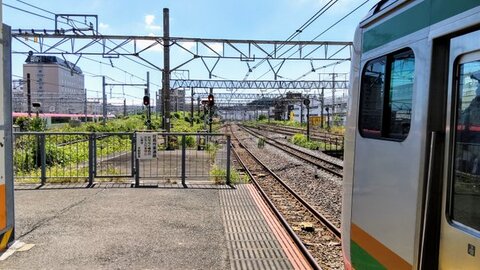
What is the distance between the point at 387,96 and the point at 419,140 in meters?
0.71

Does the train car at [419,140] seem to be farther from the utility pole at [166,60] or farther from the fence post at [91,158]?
the utility pole at [166,60]

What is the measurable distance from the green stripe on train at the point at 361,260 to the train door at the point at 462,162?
798mm

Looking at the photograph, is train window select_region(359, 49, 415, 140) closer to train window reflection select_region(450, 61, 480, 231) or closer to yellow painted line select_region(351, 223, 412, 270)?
train window reflection select_region(450, 61, 480, 231)

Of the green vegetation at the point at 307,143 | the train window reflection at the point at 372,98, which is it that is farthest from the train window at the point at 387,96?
the green vegetation at the point at 307,143

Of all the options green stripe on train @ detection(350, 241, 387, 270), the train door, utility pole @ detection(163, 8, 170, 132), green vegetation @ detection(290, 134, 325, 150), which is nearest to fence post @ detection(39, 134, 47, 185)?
green stripe on train @ detection(350, 241, 387, 270)

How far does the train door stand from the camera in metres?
2.34

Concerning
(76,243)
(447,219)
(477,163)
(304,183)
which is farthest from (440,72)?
(304,183)

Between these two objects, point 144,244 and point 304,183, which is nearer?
point 144,244

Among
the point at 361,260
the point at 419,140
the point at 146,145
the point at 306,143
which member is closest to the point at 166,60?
the point at 146,145

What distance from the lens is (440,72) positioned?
264 centimetres

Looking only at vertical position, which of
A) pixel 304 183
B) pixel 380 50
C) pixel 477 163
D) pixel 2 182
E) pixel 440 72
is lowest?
pixel 304 183

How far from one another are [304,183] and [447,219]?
1201 cm

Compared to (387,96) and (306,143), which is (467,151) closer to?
(387,96)

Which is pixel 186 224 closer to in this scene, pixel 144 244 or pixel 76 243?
pixel 144 244
